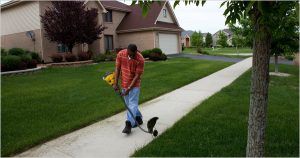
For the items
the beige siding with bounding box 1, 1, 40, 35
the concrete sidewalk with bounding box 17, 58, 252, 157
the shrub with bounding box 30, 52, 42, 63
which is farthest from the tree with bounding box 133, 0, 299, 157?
the beige siding with bounding box 1, 1, 40, 35

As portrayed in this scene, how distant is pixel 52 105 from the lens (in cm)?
816

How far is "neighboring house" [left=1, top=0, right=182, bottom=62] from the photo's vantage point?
22.2 meters

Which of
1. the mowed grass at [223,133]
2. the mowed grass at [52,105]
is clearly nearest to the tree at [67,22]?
the mowed grass at [52,105]

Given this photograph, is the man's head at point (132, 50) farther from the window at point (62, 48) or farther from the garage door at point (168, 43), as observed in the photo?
the garage door at point (168, 43)

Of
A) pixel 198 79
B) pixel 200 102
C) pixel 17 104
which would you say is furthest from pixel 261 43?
pixel 198 79

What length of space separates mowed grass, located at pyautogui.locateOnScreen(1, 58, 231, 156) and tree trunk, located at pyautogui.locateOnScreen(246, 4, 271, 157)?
138 inches

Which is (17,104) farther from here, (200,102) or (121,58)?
(200,102)

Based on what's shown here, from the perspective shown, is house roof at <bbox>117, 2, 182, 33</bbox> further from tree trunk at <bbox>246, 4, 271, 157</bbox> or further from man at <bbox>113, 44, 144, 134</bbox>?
tree trunk at <bbox>246, 4, 271, 157</bbox>

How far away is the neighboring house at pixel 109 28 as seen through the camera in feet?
72.8

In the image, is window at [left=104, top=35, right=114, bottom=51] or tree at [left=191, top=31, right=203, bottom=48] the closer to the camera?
window at [left=104, top=35, right=114, bottom=51]

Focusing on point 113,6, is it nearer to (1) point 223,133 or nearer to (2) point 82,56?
(2) point 82,56

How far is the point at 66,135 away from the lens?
5.73 m

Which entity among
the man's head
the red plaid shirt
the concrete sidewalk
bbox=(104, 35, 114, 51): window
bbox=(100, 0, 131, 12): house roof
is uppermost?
bbox=(100, 0, 131, 12): house roof

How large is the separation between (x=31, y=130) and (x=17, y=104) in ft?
8.91
